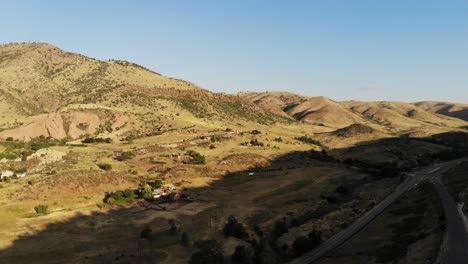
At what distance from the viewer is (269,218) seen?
7744cm

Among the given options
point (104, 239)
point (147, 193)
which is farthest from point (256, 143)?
point (104, 239)

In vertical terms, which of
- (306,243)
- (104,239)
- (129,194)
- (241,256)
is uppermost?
(129,194)

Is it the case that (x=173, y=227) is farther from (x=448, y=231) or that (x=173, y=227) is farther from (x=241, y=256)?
(x=448, y=231)

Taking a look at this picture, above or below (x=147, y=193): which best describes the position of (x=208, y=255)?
below

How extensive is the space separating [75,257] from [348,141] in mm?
160444

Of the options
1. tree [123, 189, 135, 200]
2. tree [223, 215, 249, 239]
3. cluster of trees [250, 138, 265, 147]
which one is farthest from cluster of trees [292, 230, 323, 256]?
cluster of trees [250, 138, 265, 147]

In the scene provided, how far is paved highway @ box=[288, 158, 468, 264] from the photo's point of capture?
154 feet

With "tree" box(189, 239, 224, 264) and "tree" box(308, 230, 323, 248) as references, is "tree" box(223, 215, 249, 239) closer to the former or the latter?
"tree" box(189, 239, 224, 264)

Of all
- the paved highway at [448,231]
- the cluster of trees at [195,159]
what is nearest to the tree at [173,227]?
the paved highway at [448,231]

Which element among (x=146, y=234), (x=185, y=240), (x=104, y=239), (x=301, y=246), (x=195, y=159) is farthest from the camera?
(x=195, y=159)

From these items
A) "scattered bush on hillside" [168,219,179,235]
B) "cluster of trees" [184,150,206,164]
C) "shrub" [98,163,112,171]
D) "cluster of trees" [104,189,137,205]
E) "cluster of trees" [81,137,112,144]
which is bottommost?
"scattered bush on hillside" [168,219,179,235]

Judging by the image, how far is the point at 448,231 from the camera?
5584 cm

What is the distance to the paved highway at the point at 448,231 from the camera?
47.0m

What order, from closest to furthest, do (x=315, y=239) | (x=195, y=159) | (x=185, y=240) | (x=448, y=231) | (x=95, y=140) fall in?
(x=448, y=231), (x=185, y=240), (x=315, y=239), (x=195, y=159), (x=95, y=140)
